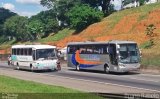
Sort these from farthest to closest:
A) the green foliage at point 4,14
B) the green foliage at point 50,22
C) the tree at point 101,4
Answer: the green foliage at point 4,14, the green foliage at point 50,22, the tree at point 101,4

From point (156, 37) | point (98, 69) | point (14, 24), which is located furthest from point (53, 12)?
point (98, 69)

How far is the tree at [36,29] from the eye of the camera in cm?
10947

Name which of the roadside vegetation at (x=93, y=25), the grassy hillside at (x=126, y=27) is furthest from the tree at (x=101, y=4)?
the grassy hillside at (x=126, y=27)

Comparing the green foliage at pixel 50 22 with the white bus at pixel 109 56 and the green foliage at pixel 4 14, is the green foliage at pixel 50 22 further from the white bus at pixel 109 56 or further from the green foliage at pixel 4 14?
the white bus at pixel 109 56

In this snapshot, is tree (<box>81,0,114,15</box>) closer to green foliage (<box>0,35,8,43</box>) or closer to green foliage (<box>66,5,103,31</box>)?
green foliage (<box>66,5,103,31</box>)

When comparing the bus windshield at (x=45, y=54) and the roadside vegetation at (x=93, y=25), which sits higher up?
the roadside vegetation at (x=93, y=25)

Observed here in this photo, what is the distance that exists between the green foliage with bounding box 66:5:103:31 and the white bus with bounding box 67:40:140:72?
44061 millimetres

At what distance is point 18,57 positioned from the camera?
4562cm

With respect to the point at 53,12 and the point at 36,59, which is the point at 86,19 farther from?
the point at 36,59

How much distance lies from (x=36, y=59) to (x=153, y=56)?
1119 cm

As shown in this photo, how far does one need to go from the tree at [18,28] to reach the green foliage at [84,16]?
30.6m

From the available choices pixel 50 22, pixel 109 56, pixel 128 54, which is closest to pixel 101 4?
pixel 50 22

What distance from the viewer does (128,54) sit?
118ft

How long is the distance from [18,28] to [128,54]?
295 feet
